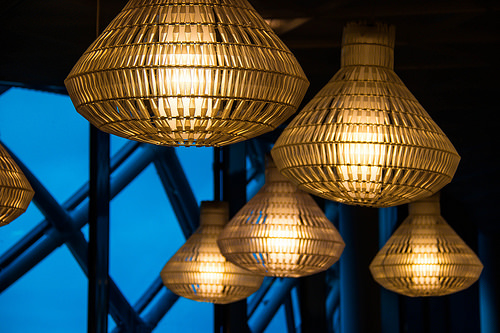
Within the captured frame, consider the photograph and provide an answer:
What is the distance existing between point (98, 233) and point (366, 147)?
5.42 meters

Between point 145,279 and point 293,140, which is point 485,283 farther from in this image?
point 293,140

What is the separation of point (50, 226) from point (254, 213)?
314cm

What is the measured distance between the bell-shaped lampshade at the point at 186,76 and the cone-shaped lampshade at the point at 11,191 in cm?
148

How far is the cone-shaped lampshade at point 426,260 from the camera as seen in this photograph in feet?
20.9

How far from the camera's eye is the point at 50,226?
8.35m

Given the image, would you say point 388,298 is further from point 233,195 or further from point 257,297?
point 233,195

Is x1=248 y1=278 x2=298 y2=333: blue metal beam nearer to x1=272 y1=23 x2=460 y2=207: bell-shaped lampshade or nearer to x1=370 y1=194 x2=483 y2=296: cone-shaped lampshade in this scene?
x1=370 y1=194 x2=483 y2=296: cone-shaped lampshade

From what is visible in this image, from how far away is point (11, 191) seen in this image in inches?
161

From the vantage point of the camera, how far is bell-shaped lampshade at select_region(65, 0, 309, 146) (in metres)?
2.52

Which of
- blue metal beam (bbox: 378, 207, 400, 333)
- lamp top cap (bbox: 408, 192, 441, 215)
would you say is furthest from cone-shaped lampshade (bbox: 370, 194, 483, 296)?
blue metal beam (bbox: 378, 207, 400, 333)

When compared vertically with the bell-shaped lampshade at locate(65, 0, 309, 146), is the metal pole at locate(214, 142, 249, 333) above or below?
below

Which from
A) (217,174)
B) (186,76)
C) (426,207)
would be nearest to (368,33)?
(186,76)

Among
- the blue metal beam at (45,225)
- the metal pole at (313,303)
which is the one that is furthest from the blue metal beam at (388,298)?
the blue metal beam at (45,225)

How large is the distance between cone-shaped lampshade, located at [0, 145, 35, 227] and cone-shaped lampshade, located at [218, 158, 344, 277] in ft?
5.70
